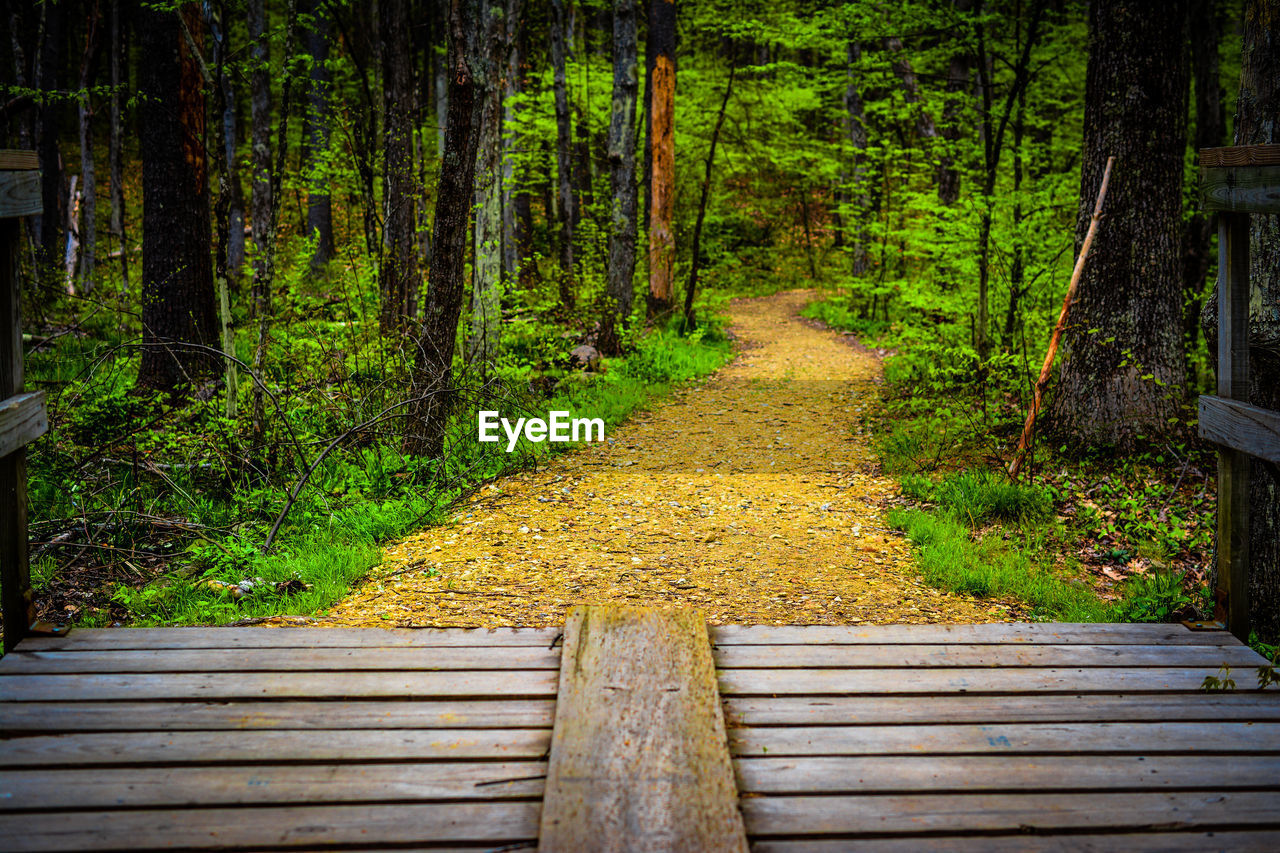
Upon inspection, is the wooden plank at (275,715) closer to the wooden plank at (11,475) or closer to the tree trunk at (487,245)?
the wooden plank at (11,475)

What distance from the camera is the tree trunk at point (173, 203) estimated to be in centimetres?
935

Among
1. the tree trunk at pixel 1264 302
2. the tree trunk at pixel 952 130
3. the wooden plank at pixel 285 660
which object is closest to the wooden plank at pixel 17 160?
the wooden plank at pixel 285 660

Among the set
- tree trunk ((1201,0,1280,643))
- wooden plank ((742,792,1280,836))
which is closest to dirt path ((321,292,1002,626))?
tree trunk ((1201,0,1280,643))

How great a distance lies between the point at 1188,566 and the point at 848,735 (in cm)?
421

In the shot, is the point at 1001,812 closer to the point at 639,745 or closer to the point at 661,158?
the point at 639,745

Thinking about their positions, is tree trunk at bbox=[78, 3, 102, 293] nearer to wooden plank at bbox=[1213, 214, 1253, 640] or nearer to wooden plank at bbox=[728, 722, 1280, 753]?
wooden plank at bbox=[728, 722, 1280, 753]


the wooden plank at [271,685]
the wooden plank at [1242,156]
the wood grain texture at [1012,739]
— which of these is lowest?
the wood grain texture at [1012,739]

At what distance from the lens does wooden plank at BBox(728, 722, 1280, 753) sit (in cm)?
259

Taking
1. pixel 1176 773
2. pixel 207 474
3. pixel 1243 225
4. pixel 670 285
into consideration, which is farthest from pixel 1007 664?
pixel 670 285

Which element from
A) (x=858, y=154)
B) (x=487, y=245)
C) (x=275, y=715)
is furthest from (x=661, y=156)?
(x=275, y=715)

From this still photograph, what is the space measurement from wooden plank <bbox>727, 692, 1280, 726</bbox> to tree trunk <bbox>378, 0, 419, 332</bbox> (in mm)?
7417

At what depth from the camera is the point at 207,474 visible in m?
7.28

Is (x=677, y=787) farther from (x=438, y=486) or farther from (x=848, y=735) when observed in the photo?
(x=438, y=486)

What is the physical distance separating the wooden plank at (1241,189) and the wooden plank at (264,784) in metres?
3.10
